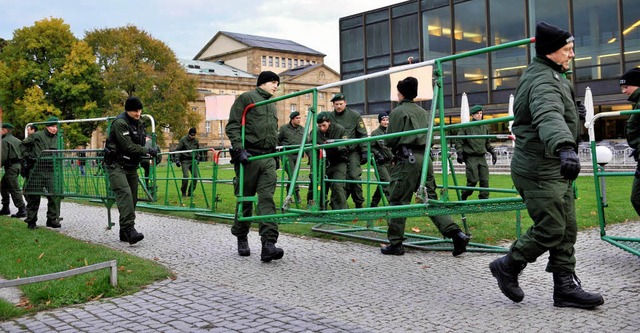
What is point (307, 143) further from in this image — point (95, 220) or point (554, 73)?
point (95, 220)

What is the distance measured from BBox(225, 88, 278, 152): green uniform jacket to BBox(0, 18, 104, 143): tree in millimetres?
46816

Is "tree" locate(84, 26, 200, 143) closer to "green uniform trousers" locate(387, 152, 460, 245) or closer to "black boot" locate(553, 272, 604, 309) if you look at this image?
"green uniform trousers" locate(387, 152, 460, 245)

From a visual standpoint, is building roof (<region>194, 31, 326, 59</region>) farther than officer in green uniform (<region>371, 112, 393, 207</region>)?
Yes

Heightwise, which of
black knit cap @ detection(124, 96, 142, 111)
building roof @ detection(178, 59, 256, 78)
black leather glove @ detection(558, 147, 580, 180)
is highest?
building roof @ detection(178, 59, 256, 78)

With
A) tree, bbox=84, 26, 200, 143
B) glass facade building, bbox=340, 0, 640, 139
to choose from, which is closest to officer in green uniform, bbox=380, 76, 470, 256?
glass facade building, bbox=340, 0, 640, 139

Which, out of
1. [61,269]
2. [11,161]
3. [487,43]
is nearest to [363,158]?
[61,269]

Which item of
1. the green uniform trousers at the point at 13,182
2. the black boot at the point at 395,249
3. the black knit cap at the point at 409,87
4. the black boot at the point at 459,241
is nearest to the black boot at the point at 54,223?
the green uniform trousers at the point at 13,182

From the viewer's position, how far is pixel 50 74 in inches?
2073

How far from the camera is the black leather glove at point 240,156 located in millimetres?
6949

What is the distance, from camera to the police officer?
9516 millimetres

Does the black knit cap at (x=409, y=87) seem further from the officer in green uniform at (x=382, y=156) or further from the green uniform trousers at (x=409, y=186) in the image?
the officer in green uniform at (x=382, y=156)

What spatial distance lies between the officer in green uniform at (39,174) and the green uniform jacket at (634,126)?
28.6 ft

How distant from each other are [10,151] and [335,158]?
6.69 metres

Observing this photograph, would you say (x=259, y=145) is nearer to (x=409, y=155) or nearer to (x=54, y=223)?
(x=409, y=155)
